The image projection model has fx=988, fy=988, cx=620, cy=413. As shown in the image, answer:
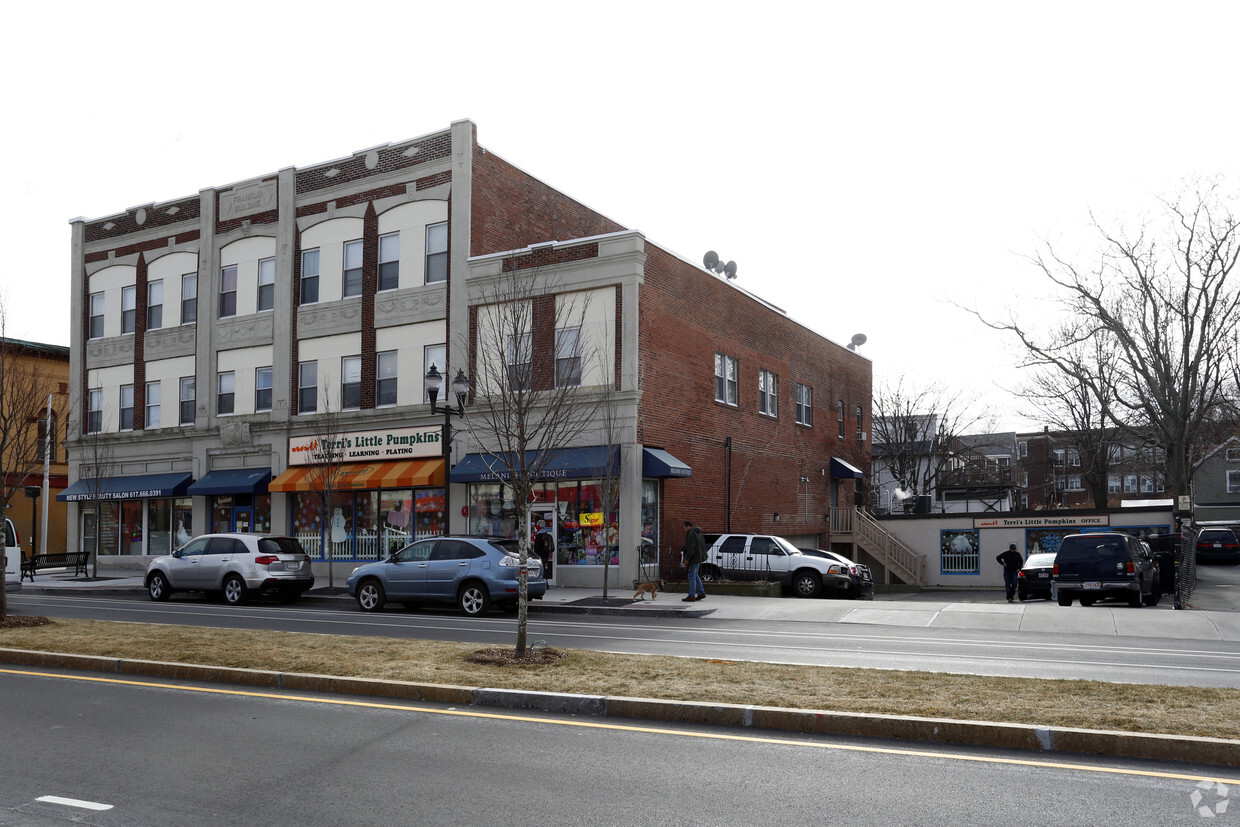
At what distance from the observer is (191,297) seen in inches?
1341

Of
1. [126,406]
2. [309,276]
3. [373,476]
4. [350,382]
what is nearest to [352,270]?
[309,276]

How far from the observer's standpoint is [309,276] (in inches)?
1227

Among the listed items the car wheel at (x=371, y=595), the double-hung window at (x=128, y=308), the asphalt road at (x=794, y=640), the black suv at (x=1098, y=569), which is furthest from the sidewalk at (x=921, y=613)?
the double-hung window at (x=128, y=308)

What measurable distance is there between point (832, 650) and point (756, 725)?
19.0 feet

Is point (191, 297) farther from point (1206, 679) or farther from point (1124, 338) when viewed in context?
point (1206, 679)

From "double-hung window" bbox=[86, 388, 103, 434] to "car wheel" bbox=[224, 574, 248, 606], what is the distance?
16.9m

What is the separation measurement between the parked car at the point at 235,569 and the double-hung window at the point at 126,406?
13521 millimetres

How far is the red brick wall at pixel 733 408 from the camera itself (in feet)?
85.6

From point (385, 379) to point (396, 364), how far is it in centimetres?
61

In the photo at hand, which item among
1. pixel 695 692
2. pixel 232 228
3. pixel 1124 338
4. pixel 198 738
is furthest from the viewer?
pixel 232 228

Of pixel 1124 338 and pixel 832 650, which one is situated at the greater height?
pixel 1124 338

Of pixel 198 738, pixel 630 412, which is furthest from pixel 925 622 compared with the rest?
pixel 198 738

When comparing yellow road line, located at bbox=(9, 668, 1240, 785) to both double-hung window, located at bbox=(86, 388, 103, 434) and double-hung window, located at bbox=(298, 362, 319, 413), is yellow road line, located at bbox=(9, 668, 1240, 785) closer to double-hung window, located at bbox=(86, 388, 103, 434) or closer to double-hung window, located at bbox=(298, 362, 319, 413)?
double-hung window, located at bbox=(298, 362, 319, 413)

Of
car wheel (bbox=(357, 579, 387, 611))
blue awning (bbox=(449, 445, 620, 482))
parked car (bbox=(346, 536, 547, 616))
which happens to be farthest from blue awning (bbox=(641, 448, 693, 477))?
car wheel (bbox=(357, 579, 387, 611))
